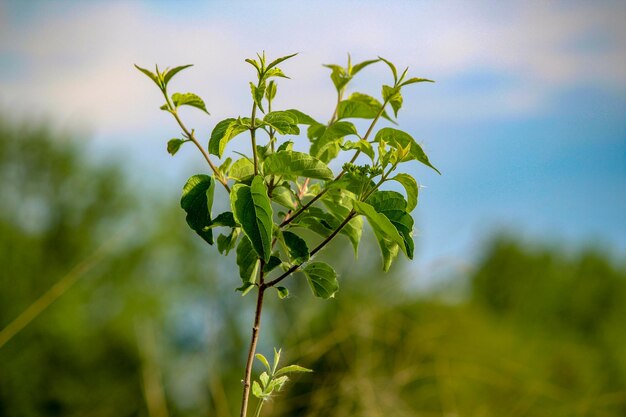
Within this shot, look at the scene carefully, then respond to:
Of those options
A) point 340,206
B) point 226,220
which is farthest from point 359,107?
point 226,220

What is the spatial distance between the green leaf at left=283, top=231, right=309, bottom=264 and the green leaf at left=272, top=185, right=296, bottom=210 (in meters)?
0.04

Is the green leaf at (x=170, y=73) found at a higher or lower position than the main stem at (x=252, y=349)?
higher

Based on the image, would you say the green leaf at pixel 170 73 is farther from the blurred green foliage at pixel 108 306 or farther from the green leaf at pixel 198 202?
the blurred green foliage at pixel 108 306

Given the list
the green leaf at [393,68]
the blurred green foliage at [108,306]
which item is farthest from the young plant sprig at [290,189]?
the blurred green foliage at [108,306]

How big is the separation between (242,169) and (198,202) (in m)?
0.09

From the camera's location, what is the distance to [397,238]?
79 centimetres

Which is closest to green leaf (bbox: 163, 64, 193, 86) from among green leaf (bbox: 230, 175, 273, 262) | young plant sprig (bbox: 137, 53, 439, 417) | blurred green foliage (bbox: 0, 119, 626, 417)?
young plant sprig (bbox: 137, 53, 439, 417)

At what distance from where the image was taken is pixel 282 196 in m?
0.90

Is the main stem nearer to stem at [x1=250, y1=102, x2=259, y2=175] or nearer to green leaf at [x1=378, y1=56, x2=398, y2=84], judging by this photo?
stem at [x1=250, y1=102, x2=259, y2=175]

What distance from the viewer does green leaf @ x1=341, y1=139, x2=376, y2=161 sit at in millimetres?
895

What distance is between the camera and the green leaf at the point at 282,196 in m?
0.90

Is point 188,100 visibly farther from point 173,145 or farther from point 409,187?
point 409,187

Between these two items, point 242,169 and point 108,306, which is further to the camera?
point 108,306

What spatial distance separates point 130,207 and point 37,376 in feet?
12.3
